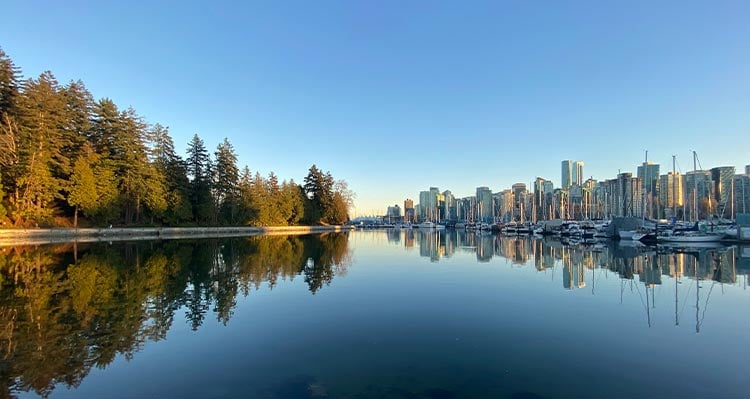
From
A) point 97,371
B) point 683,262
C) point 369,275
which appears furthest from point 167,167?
point 683,262

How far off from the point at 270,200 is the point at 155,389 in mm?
82574

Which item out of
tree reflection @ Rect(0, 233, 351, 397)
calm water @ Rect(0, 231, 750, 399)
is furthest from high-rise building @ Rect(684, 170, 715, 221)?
tree reflection @ Rect(0, 233, 351, 397)

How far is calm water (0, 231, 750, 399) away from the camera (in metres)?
7.34

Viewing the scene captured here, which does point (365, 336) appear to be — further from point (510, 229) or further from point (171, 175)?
point (510, 229)

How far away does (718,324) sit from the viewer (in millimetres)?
12164

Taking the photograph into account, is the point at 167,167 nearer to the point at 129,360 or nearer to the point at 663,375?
the point at 129,360

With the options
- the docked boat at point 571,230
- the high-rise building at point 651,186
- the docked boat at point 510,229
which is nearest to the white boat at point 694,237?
the docked boat at point 571,230

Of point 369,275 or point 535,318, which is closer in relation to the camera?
point 535,318

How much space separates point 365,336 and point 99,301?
34.1ft

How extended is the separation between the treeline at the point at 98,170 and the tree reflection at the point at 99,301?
21494 mm

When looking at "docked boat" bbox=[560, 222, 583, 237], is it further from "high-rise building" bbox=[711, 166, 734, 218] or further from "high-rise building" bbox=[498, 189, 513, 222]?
"high-rise building" bbox=[498, 189, 513, 222]

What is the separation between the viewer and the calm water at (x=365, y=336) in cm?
734

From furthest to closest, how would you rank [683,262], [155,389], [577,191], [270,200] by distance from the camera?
Answer: 1. [577,191]
2. [270,200]
3. [683,262]
4. [155,389]

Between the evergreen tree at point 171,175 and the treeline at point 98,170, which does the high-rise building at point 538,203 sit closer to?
the treeline at point 98,170
